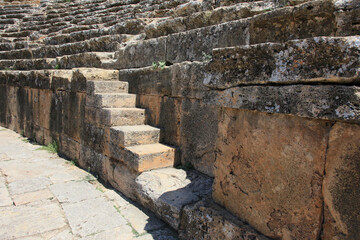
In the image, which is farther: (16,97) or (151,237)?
(16,97)

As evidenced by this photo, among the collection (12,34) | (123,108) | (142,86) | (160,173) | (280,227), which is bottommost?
(160,173)

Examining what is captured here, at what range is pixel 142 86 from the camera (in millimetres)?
4699

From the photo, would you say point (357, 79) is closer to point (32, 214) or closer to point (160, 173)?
point (160, 173)

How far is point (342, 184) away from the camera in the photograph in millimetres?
1639

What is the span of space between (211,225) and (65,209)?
2.00m

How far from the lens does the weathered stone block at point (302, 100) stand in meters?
1.52

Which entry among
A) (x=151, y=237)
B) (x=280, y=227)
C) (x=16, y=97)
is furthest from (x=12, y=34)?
(x=280, y=227)

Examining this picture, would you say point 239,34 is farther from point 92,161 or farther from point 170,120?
point 92,161

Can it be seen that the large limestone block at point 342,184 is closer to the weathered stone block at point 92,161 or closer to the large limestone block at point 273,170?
the large limestone block at point 273,170

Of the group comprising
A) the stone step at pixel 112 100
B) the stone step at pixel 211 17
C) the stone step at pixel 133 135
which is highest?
the stone step at pixel 211 17

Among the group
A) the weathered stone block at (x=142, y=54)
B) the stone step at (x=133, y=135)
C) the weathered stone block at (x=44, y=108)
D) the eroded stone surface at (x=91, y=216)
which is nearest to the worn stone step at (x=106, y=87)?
the weathered stone block at (x=142, y=54)

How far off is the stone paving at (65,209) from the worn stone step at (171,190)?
182 mm

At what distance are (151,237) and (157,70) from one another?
2361 mm

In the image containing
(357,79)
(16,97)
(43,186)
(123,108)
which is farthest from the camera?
(16,97)
